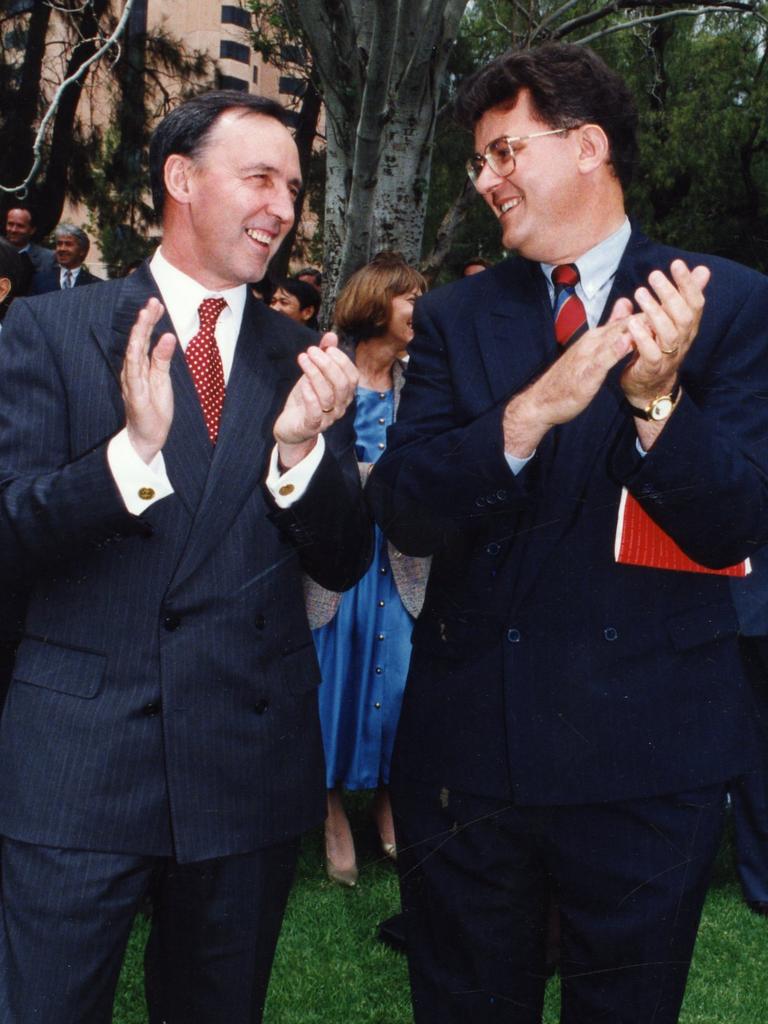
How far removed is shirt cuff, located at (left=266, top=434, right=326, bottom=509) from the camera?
2.18 metres

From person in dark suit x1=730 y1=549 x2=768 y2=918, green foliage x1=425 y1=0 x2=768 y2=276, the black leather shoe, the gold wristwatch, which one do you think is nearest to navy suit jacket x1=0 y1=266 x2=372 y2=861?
the gold wristwatch

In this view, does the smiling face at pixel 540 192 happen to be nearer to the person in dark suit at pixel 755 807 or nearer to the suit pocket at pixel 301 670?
the suit pocket at pixel 301 670

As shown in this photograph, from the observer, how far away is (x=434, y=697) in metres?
2.24

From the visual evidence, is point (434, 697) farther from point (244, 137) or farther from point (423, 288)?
point (423, 288)

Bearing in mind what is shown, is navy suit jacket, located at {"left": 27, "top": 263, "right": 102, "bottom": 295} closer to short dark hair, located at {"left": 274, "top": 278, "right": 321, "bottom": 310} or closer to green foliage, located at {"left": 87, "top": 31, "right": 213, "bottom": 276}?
short dark hair, located at {"left": 274, "top": 278, "right": 321, "bottom": 310}

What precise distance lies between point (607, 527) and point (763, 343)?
415mm

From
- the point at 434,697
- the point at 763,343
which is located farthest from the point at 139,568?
the point at 763,343

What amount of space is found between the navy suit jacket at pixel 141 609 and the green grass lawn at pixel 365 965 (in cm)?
145

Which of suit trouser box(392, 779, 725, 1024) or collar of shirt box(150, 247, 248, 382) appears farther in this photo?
collar of shirt box(150, 247, 248, 382)

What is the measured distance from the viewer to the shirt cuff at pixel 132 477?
2.02 meters

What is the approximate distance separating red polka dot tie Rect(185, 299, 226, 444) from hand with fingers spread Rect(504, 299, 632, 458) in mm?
610

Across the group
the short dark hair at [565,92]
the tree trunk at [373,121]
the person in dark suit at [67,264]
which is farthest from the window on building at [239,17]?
the short dark hair at [565,92]

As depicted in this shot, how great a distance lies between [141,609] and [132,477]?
0.86 feet

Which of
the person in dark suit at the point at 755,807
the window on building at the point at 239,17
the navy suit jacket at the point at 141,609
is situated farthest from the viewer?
the window on building at the point at 239,17
